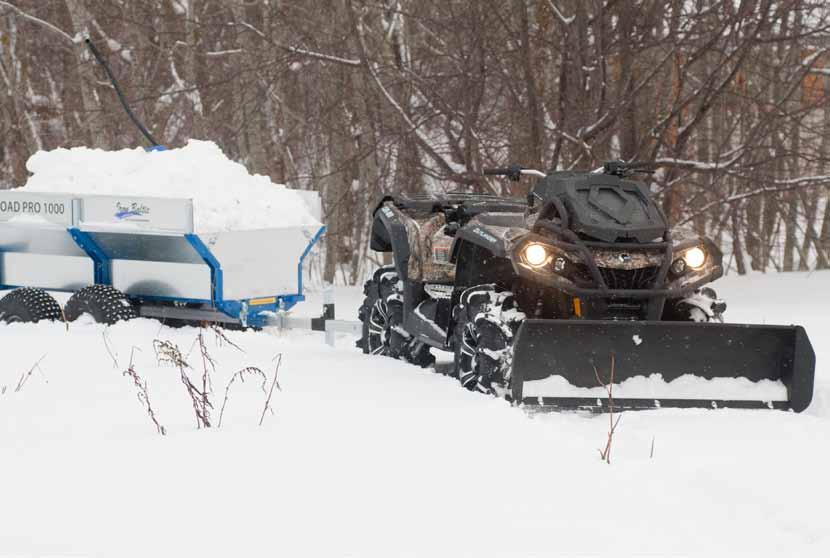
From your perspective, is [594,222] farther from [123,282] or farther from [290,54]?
[290,54]

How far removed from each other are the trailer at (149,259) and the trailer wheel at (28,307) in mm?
16

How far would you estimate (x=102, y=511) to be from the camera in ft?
12.9

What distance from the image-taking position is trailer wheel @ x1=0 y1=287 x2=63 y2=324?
9.88 metres

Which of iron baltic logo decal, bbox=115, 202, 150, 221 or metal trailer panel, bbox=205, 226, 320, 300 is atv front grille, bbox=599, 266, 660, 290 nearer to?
metal trailer panel, bbox=205, 226, 320, 300

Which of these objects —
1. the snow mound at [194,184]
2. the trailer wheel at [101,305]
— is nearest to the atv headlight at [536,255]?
the snow mound at [194,184]

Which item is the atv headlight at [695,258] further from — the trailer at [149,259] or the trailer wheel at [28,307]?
the trailer wheel at [28,307]

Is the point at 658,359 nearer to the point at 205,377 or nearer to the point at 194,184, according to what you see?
the point at 205,377

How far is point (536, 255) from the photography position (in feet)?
19.5

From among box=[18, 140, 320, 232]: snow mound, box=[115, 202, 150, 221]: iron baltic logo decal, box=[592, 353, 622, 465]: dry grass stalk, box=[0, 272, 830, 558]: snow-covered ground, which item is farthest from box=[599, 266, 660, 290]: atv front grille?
box=[115, 202, 150, 221]: iron baltic logo decal

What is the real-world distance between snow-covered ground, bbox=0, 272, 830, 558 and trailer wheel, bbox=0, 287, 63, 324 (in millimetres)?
3388

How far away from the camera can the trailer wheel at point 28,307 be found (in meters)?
9.88

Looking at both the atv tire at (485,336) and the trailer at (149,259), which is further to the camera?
the trailer at (149,259)

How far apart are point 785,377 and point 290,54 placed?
29.7 feet

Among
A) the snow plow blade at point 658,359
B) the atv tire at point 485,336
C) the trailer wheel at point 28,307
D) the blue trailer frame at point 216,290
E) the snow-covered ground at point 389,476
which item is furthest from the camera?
the trailer wheel at point 28,307
